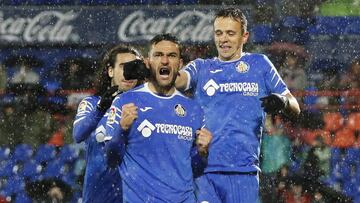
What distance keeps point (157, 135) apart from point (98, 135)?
84cm

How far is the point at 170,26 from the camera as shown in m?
13.0

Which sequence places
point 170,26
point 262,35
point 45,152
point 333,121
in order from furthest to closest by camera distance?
point 170,26
point 262,35
point 45,152
point 333,121

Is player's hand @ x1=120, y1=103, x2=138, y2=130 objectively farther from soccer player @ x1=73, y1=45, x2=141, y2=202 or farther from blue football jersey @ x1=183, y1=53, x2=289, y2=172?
blue football jersey @ x1=183, y1=53, x2=289, y2=172

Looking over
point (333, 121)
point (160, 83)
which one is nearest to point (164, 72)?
point (160, 83)

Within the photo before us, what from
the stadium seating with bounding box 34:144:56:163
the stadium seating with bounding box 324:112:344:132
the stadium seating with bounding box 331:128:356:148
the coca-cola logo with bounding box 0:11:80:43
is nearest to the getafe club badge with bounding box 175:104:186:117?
the stadium seating with bounding box 331:128:356:148

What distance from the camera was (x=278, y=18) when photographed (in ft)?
41.3

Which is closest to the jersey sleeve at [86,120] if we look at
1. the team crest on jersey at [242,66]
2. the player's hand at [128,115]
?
the player's hand at [128,115]

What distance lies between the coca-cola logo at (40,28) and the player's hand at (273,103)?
799cm

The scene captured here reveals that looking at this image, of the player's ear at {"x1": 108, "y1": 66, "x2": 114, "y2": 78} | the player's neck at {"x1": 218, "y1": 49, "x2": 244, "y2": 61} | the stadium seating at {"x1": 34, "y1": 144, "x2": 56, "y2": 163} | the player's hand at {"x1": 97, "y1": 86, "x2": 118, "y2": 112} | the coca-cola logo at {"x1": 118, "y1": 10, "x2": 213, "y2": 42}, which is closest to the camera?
the player's hand at {"x1": 97, "y1": 86, "x2": 118, "y2": 112}

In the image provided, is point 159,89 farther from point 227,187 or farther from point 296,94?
point 296,94

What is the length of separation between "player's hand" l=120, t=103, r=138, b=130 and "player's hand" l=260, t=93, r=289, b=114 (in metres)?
0.93

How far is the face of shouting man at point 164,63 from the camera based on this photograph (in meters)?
4.98

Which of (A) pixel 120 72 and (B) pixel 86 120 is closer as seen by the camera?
(B) pixel 86 120

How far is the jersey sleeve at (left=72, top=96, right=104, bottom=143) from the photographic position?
567 cm
